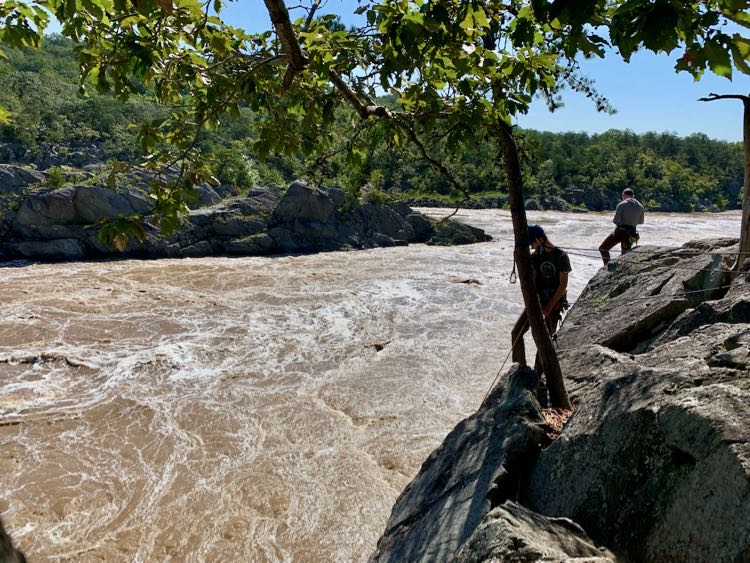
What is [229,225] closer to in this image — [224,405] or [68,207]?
[68,207]

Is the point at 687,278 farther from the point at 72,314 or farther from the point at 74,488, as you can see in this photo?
the point at 72,314

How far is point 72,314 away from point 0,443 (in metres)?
5.46

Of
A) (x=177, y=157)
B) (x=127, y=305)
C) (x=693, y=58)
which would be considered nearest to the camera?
(x=693, y=58)

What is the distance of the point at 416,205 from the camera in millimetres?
38688

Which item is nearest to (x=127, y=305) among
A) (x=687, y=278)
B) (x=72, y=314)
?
(x=72, y=314)

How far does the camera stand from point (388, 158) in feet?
72.0

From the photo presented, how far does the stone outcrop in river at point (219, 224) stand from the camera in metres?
16.5

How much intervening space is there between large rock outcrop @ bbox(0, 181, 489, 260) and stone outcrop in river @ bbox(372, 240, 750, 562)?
42.6 feet

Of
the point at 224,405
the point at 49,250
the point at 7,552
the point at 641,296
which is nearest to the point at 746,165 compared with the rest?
the point at 641,296

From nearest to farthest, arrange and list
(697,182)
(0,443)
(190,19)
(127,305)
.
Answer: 1. (190,19)
2. (0,443)
3. (127,305)
4. (697,182)

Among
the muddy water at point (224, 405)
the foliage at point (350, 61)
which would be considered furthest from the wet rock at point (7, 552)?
the muddy water at point (224, 405)

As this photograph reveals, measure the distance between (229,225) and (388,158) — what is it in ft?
25.1

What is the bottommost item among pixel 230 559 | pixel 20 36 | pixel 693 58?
pixel 230 559

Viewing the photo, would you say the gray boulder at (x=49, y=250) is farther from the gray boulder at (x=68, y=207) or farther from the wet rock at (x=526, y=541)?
the wet rock at (x=526, y=541)
